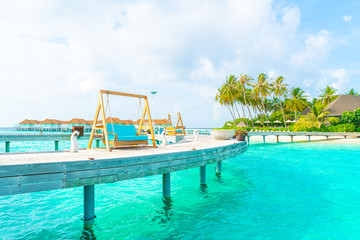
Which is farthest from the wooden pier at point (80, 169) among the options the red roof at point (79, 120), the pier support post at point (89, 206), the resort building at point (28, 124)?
the resort building at point (28, 124)

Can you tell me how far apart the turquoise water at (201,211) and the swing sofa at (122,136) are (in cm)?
195

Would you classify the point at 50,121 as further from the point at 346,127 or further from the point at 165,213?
the point at 346,127

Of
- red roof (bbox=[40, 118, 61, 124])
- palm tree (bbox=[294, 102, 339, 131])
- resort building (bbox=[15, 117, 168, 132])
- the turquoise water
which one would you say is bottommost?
the turquoise water

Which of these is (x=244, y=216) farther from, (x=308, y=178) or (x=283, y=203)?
(x=308, y=178)

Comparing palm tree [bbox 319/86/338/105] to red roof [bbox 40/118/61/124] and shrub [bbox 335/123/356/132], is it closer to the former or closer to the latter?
shrub [bbox 335/123/356/132]

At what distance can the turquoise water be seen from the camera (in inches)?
217

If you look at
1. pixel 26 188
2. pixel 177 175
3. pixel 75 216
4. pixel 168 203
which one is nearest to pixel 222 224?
pixel 168 203

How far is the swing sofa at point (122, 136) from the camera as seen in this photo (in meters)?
7.04

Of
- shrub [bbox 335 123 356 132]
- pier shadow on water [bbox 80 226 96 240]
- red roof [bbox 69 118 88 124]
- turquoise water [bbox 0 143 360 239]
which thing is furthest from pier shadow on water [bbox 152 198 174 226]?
red roof [bbox 69 118 88 124]

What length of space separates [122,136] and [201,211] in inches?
130

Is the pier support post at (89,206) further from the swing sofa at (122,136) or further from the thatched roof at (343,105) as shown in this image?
the thatched roof at (343,105)

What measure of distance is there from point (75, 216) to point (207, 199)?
163 inches

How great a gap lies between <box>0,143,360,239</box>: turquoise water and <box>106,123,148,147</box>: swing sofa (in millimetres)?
1950

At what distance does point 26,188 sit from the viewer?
3631mm
